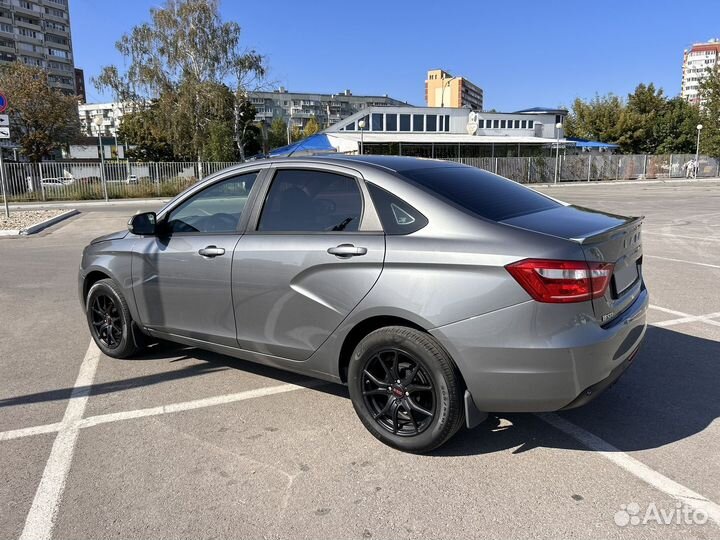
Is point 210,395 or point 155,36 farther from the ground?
point 155,36

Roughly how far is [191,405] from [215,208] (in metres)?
1.45

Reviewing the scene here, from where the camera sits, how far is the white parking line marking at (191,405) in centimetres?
375

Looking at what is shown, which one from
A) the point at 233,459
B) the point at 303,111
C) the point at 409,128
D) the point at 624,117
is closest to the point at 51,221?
the point at 233,459

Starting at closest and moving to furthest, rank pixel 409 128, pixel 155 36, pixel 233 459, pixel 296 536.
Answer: pixel 296 536 < pixel 233 459 < pixel 155 36 < pixel 409 128

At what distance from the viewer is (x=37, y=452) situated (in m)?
3.32

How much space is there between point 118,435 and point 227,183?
6.15ft

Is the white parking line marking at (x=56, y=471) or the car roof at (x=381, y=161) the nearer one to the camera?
Result: the white parking line marking at (x=56, y=471)

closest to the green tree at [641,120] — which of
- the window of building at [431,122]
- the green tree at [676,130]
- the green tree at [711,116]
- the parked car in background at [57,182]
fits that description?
the green tree at [676,130]

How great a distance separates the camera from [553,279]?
277cm

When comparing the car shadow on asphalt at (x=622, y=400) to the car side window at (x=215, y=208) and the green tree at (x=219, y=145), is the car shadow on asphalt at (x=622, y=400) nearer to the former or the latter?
the car side window at (x=215, y=208)

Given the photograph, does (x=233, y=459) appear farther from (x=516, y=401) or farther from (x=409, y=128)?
(x=409, y=128)

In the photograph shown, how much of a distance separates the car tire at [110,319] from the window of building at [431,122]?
50204mm

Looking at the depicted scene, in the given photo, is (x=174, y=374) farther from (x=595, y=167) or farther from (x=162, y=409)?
(x=595, y=167)

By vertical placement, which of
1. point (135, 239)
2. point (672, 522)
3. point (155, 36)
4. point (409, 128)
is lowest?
point (672, 522)
